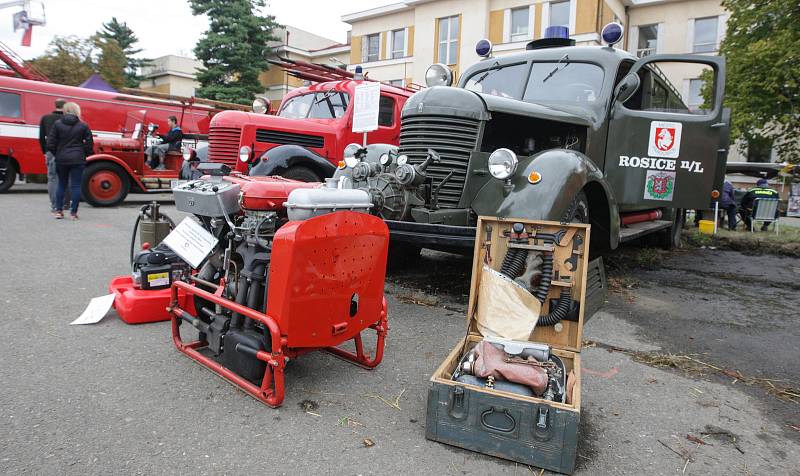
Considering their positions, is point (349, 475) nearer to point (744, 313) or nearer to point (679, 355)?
point (679, 355)

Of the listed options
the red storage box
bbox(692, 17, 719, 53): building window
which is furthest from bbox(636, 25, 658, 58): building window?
the red storage box

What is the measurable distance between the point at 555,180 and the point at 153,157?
1023 centimetres

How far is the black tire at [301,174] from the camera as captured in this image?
288 inches

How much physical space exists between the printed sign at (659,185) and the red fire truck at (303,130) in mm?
4269

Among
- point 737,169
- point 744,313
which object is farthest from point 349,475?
point 737,169

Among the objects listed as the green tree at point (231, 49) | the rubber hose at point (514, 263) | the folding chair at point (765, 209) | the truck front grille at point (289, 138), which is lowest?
the rubber hose at point (514, 263)

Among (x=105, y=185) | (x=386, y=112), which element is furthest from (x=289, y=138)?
(x=105, y=185)

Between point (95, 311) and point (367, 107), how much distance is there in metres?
4.21

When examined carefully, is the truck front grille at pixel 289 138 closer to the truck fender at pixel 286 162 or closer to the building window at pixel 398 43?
the truck fender at pixel 286 162

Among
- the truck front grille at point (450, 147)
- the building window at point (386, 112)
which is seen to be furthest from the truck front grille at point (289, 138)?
the truck front grille at point (450, 147)

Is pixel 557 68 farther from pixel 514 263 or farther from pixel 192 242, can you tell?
pixel 192 242

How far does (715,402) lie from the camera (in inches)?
113

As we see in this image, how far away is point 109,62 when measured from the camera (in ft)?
94.2

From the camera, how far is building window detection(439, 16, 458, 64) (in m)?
26.9
